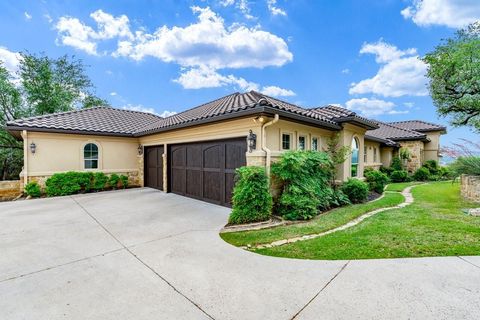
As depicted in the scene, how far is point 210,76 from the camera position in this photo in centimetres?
1856

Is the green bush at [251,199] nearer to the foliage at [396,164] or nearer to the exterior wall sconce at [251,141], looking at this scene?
the exterior wall sconce at [251,141]

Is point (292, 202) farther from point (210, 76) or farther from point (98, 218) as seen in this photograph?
point (210, 76)

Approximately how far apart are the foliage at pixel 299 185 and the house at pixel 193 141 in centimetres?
57

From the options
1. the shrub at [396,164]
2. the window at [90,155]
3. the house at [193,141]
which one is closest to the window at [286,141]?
the house at [193,141]

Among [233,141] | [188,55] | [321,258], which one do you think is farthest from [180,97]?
[321,258]

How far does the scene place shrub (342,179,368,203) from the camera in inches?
334

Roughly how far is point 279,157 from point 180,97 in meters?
13.8

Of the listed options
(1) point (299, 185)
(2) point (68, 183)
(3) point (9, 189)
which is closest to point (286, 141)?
(1) point (299, 185)

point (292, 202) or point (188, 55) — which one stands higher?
point (188, 55)

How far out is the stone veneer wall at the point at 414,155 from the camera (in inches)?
688

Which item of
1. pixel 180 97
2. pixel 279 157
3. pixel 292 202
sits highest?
pixel 180 97

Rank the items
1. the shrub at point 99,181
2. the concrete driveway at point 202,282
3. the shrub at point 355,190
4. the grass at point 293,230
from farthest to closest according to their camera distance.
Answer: the shrub at point 99,181 < the shrub at point 355,190 < the grass at point 293,230 < the concrete driveway at point 202,282

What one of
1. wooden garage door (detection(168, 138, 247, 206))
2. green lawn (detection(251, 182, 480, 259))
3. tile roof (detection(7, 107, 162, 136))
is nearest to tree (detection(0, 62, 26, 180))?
tile roof (detection(7, 107, 162, 136))

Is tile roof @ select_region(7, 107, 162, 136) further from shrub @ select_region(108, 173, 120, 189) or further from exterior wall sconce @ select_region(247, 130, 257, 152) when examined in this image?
exterior wall sconce @ select_region(247, 130, 257, 152)
